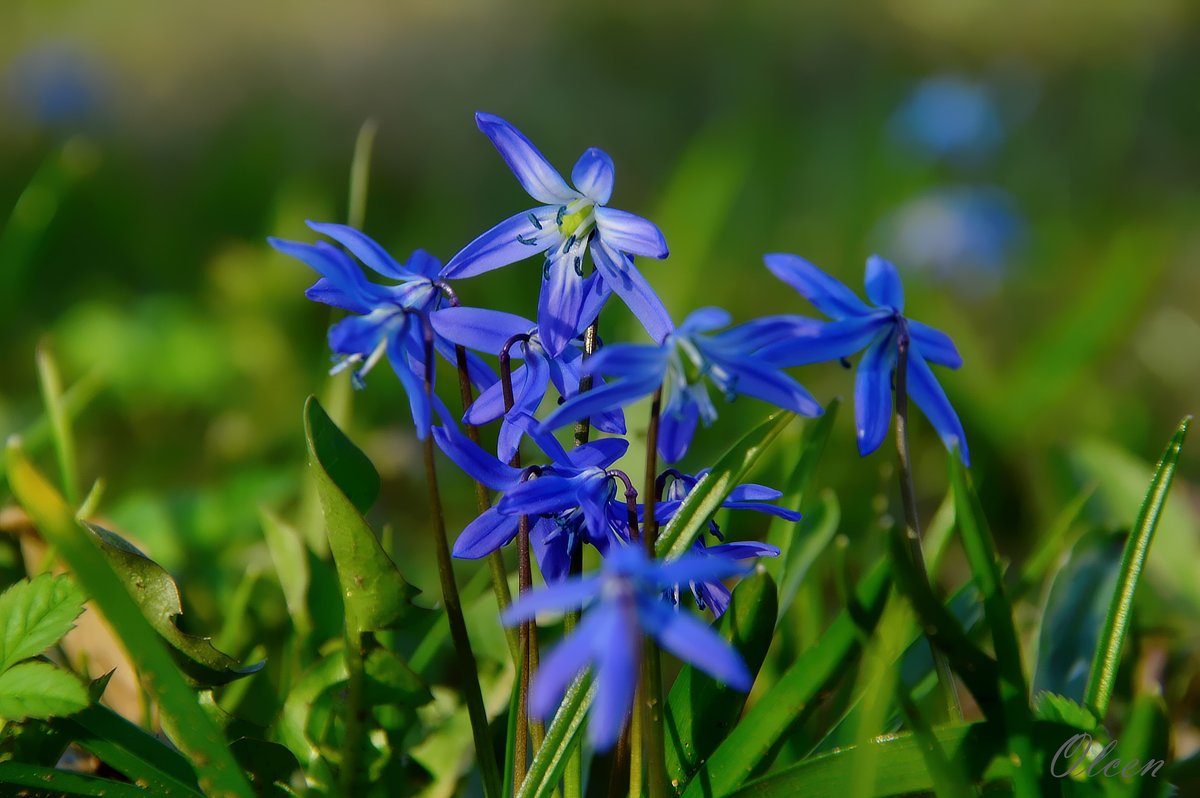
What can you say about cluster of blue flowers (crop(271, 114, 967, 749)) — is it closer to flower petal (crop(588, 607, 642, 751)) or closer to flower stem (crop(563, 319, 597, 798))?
flower stem (crop(563, 319, 597, 798))

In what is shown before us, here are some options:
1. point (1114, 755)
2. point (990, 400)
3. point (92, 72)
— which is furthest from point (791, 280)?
point (92, 72)

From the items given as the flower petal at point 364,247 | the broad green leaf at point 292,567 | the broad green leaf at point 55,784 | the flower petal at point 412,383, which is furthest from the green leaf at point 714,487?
the broad green leaf at point 292,567

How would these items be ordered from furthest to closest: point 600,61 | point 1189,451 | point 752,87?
point 600,61 → point 752,87 → point 1189,451

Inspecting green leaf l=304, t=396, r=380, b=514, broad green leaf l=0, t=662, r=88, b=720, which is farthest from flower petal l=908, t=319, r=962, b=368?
broad green leaf l=0, t=662, r=88, b=720

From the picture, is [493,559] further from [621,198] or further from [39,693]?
[621,198]

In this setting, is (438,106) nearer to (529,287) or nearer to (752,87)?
(752,87)

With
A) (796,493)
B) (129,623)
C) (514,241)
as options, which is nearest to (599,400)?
(514,241)
